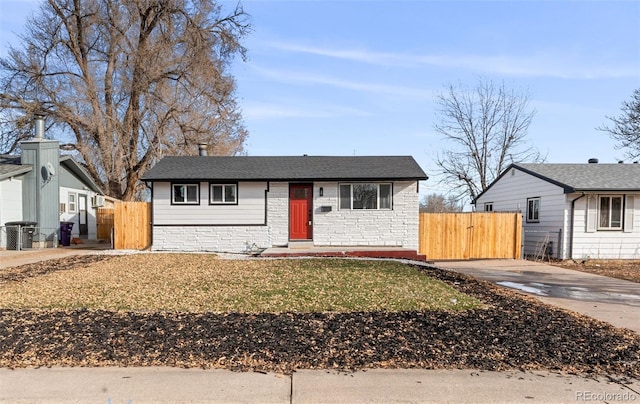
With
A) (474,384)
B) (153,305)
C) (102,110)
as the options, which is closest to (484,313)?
(474,384)

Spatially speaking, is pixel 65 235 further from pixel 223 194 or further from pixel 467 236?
pixel 467 236

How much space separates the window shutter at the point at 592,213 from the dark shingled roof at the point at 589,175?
0.62 meters

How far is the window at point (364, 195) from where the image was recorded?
14820mm

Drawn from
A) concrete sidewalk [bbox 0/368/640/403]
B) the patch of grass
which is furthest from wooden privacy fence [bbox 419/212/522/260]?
concrete sidewalk [bbox 0/368/640/403]

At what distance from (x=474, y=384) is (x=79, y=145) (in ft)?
81.7

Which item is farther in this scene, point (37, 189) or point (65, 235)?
point (65, 235)

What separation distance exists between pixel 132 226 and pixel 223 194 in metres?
3.90

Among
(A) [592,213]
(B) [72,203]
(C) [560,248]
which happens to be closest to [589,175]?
(A) [592,213]

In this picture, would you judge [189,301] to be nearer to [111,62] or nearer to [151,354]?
[151,354]

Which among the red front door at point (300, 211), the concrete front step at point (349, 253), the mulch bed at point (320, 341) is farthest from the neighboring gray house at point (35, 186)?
the mulch bed at point (320, 341)

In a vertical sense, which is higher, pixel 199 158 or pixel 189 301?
pixel 199 158

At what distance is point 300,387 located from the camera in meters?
3.45

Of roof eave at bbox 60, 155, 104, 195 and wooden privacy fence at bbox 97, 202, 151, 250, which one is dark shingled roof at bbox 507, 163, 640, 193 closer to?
wooden privacy fence at bbox 97, 202, 151, 250

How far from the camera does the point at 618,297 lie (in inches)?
307
